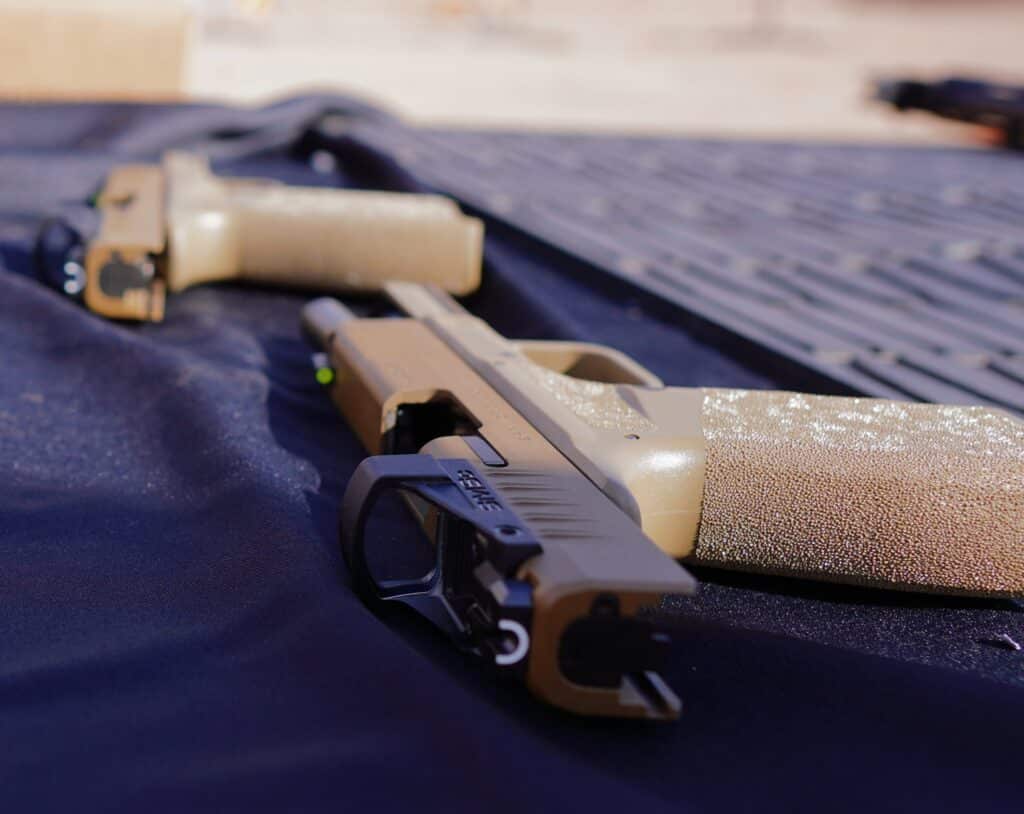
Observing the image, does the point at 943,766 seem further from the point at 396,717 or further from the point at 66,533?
the point at 66,533

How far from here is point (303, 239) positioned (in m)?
1.99

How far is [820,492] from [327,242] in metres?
1.15

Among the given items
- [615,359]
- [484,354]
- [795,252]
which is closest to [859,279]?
[795,252]

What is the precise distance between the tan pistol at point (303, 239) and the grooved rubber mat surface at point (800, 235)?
1.08ft

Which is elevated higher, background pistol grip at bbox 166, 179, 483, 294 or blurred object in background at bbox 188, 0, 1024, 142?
blurred object in background at bbox 188, 0, 1024, 142

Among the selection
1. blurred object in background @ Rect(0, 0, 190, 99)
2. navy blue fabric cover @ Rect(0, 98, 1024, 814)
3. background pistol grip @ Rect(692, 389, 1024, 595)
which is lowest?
navy blue fabric cover @ Rect(0, 98, 1024, 814)

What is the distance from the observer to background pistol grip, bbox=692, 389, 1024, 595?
1045 millimetres

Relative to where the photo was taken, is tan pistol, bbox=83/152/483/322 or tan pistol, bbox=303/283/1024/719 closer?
tan pistol, bbox=303/283/1024/719

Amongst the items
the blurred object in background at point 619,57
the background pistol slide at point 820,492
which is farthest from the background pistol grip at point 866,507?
the blurred object in background at point 619,57

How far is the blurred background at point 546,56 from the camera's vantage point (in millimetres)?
4652

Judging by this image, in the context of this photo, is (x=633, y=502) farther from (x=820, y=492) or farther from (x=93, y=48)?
(x=93, y=48)

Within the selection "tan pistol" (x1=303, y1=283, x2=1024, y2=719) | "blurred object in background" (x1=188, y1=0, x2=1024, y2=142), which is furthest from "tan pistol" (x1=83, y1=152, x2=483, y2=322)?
"blurred object in background" (x1=188, y1=0, x2=1024, y2=142)

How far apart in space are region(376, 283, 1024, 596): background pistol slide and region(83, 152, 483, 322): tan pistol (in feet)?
3.06

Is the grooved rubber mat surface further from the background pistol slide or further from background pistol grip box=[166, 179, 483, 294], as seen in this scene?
the background pistol slide
